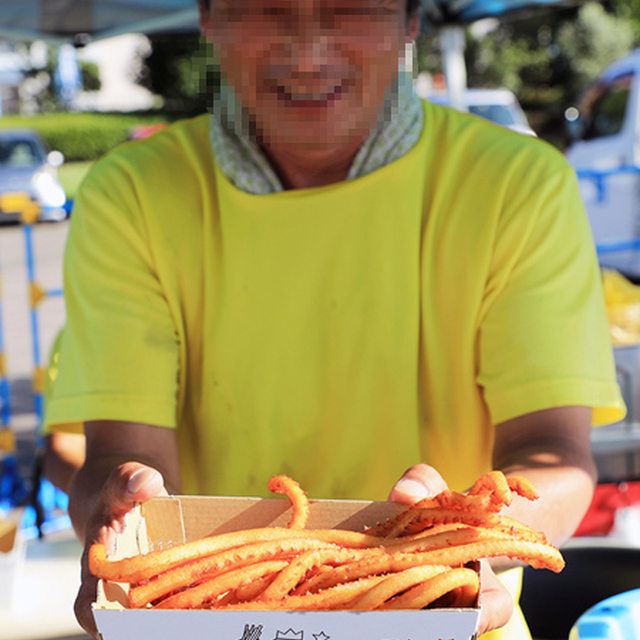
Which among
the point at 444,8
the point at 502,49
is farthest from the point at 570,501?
the point at 502,49

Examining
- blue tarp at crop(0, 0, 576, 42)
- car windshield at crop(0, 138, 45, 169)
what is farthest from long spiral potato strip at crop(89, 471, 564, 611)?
car windshield at crop(0, 138, 45, 169)

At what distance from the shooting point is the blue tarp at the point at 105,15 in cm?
451

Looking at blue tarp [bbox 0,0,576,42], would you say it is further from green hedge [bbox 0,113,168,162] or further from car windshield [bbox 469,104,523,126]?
green hedge [bbox 0,113,168,162]

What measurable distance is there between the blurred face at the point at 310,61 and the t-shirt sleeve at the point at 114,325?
1.08ft

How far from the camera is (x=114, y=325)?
159cm

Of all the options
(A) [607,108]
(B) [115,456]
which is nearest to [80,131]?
(A) [607,108]

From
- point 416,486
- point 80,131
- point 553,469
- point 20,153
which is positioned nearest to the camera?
point 416,486

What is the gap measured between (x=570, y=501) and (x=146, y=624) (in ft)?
2.58

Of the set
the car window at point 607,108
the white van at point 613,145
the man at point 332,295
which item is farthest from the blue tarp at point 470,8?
the car window at point 607,108

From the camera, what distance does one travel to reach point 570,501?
1.43 meters

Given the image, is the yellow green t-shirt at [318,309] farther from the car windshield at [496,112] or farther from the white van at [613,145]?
the car windshield at [496,112]

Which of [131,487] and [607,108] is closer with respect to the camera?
[131,487]

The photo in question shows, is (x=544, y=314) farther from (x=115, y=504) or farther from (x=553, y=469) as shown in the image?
(x=115, y=504)

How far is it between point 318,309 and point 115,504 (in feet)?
2.03
